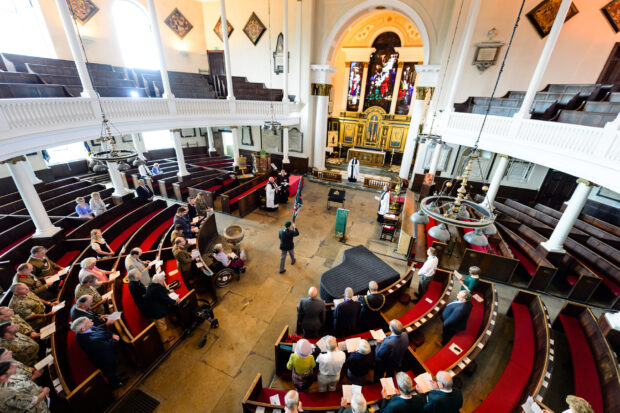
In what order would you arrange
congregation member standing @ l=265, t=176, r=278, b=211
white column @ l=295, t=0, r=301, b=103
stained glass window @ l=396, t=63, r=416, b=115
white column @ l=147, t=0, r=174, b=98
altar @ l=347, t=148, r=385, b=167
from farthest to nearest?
altar @ l=347, t=148, r=385, b=167
stained glass window @ l=396, t=63, r=416, b=115
white column @ l=295, t=0, r=301, b=103
congregation member standing @ l=265, t=176, r=278, b=211
white column @ l=147, t=0, r=174, b=98

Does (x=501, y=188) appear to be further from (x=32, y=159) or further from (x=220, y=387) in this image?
(x=32, y=159)

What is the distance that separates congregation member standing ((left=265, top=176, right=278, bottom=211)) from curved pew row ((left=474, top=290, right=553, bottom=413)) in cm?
830

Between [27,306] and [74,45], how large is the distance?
22.4ft

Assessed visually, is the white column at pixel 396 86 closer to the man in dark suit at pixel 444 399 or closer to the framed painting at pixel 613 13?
the framed painting at pixel 613 13

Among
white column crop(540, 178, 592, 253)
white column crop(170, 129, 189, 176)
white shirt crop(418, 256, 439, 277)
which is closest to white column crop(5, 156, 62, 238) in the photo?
white column crop(170, 129, 189, 176)

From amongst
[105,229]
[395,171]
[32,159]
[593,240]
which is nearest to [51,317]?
[105,229]

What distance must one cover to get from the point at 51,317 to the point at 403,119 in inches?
745

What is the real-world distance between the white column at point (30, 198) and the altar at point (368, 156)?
50.4 ft

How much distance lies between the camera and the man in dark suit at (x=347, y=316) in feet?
14.7

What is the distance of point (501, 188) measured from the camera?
38.9ft

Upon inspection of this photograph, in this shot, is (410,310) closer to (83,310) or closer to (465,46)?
(83,310)

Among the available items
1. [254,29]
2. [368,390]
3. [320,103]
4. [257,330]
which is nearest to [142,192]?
[257,330]

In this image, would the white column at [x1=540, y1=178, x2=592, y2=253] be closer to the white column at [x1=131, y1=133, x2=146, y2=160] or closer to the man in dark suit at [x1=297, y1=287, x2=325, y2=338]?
the man in dark suit at [x1=297, y1=287, x2=325, y2=338]

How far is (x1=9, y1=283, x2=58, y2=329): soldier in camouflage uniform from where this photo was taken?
387cm
